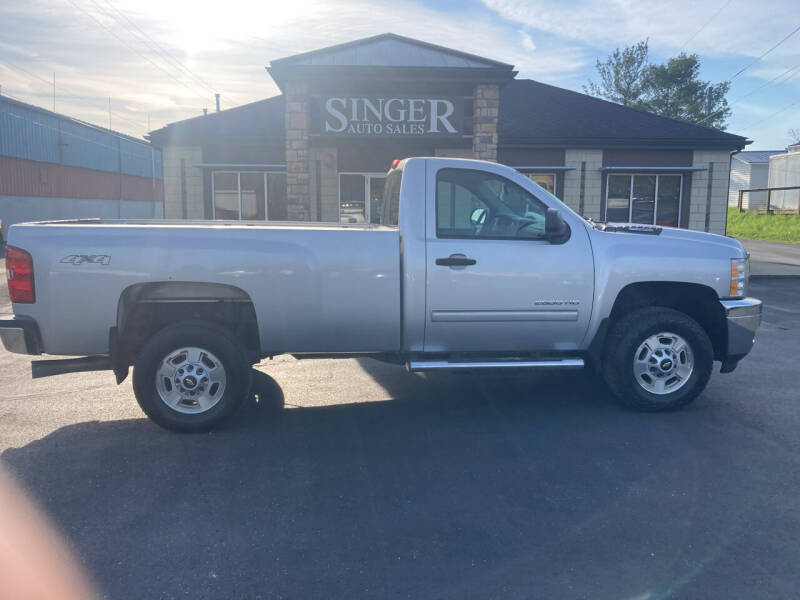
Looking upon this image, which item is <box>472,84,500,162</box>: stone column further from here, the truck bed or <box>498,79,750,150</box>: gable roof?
the truck bed

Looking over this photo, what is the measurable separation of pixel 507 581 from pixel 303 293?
2707 millimetres

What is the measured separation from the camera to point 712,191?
63.3 feet

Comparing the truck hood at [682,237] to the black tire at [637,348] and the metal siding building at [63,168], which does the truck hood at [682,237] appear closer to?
the black tire at [637,348]

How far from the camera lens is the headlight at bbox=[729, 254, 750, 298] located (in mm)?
5692

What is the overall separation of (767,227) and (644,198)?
21.6 m

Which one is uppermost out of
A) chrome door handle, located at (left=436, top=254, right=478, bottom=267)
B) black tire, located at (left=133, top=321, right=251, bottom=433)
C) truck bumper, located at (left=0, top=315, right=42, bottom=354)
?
chrome door handle, located at (left=436, top=254, right=478, bottom=267)

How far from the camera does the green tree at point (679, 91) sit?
46844mm

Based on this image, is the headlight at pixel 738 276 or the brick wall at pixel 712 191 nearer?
the headlight at pixel 738 276

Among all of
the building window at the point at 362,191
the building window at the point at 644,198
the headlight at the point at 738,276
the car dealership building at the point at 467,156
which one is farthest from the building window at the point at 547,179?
the headlight at the point at 738,276

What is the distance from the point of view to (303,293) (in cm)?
513

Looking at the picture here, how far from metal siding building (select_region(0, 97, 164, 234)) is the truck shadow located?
31831mm

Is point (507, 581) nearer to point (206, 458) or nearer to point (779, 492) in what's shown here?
point (779, 492)

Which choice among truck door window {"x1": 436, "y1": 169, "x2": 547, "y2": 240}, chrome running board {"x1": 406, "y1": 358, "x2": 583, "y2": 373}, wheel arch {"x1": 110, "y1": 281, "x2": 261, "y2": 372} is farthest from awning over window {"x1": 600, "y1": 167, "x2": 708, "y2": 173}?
wheel arch {"x1": 110, "y1": 281, "x2": 261, "y2": 372}

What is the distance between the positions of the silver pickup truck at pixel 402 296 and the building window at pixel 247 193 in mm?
13446
